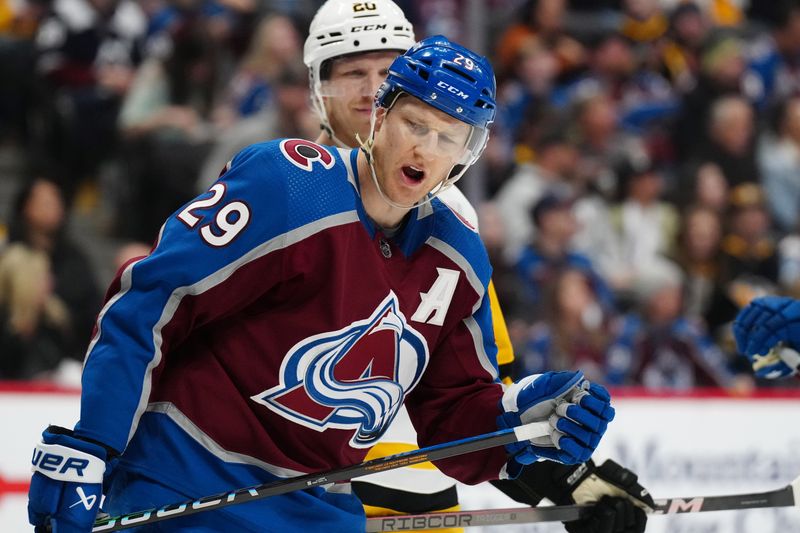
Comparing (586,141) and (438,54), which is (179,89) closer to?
(586,141)

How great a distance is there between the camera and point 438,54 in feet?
8.25

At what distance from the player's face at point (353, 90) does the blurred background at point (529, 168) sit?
6.19 feet

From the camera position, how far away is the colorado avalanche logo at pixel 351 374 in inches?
95.1

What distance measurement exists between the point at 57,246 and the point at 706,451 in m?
2.80

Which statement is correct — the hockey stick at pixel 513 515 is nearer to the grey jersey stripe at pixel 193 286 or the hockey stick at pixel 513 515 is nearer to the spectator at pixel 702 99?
the grey jersey stripe at pixel 193 286

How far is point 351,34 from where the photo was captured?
10.6 ft

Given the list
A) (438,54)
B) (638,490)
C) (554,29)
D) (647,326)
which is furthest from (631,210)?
(438,54)

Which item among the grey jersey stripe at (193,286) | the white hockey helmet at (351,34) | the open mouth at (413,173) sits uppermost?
the white hockey helmet at (351,34)

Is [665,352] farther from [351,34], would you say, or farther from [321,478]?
[321,478]

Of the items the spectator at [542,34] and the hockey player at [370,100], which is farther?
the spectator at [542,34]

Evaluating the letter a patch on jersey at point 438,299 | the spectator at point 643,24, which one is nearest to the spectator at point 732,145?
the spectator at point 643,24

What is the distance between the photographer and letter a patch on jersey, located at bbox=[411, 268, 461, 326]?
100 inches

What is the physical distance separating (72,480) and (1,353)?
9.63 ft

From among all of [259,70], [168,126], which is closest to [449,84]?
[168,126]
